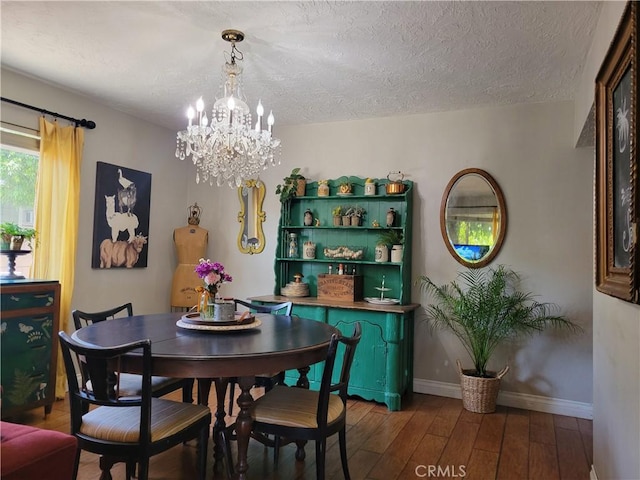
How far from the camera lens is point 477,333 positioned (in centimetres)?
348

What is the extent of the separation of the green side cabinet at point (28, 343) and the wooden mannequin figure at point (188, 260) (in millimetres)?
1458

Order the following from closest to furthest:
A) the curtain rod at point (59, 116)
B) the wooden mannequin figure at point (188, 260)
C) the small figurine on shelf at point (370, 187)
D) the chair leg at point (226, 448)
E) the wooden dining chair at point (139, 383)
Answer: the chair leg at point (226, 448)
the wooden dining chair at point (139, 383)
the curtain rod at point (59, 116)
the small figurine on shelf at point (370, 187)
the wooden mannequin figure at point (188, 260)

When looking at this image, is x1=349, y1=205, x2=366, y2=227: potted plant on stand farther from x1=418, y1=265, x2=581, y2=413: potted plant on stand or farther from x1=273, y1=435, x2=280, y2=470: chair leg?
x1=273, y1=435, x2=280, y2=470: chair leg

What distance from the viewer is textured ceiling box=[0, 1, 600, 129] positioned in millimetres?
2369

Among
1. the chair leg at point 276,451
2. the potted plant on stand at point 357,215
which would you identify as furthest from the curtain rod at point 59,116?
the chair leg at point 276,451

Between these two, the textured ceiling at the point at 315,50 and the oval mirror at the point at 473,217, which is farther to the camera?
the oval mirror at the point at 473,217

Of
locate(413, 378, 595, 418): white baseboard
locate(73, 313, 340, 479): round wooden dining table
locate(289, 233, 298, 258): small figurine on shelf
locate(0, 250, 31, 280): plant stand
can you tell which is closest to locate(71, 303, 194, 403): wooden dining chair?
locate(73, 313, 340, 479): round wooden dining table

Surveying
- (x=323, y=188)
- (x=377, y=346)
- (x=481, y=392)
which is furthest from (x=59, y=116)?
(x=481, y=392)

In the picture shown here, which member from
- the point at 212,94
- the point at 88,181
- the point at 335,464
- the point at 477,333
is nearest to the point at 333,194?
the point at 212,94

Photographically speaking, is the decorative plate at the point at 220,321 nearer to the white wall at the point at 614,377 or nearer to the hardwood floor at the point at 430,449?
the hardwood floor at the point at 430,449

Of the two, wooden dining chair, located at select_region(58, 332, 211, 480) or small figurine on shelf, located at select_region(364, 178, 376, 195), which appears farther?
small figurine on shelf, located at select_region(364, 178, 376, 195)

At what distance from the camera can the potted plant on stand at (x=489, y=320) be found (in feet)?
11.3

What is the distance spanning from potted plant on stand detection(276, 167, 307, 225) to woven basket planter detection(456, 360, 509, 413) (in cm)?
221

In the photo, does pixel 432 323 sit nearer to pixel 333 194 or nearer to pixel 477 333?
pixel 477 333
